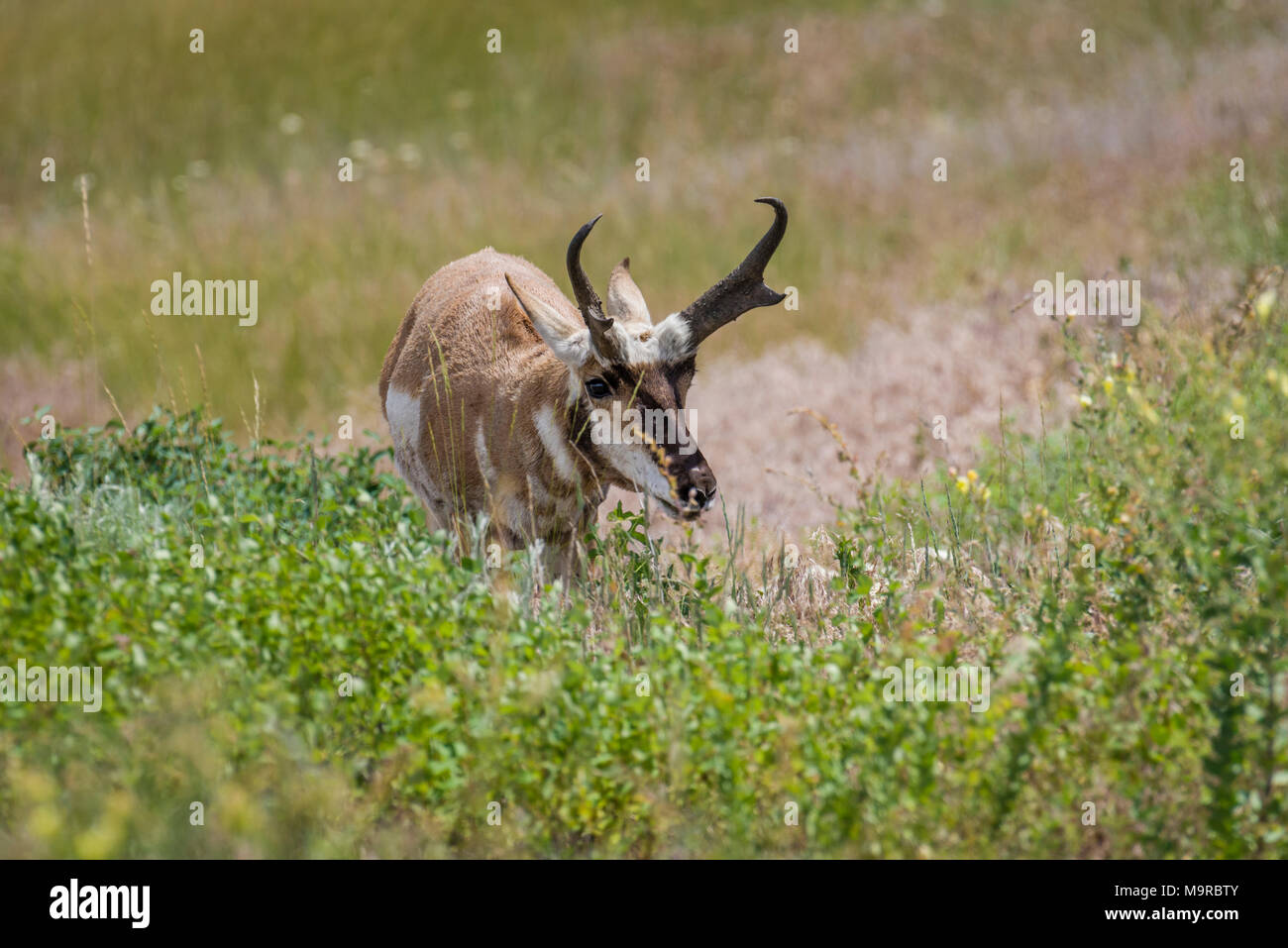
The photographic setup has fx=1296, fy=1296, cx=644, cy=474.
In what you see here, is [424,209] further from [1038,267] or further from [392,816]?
[392,816]

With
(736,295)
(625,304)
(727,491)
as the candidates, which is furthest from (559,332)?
(727,491)

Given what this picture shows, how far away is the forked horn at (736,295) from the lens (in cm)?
612

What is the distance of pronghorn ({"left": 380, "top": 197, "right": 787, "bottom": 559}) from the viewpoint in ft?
19.5

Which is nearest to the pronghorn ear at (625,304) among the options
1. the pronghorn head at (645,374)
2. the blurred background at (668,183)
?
the pronghorn head at (645,374)

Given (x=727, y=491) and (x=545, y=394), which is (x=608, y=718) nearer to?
(x=545, y=394)

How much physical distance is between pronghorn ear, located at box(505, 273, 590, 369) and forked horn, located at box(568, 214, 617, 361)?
148 mm

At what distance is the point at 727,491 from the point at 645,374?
406 cm

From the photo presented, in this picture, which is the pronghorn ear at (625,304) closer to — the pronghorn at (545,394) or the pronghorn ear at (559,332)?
the pronghorn at (545,394)

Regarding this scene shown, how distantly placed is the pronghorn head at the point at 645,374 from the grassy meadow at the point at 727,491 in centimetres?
33

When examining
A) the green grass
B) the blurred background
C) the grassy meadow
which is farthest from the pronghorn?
the green grass

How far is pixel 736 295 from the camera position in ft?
20.6

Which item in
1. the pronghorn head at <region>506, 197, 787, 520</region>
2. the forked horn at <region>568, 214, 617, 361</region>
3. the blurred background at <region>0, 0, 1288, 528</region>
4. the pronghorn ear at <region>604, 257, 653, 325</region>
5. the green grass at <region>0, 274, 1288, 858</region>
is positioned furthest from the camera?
the blurred background at <region>0, 0, 1288, 528</region>

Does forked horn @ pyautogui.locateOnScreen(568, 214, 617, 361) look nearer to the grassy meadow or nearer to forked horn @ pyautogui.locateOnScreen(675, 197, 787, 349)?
forked horn @ pyautogui.locateOnScreen(675, 197, 787, 349)
